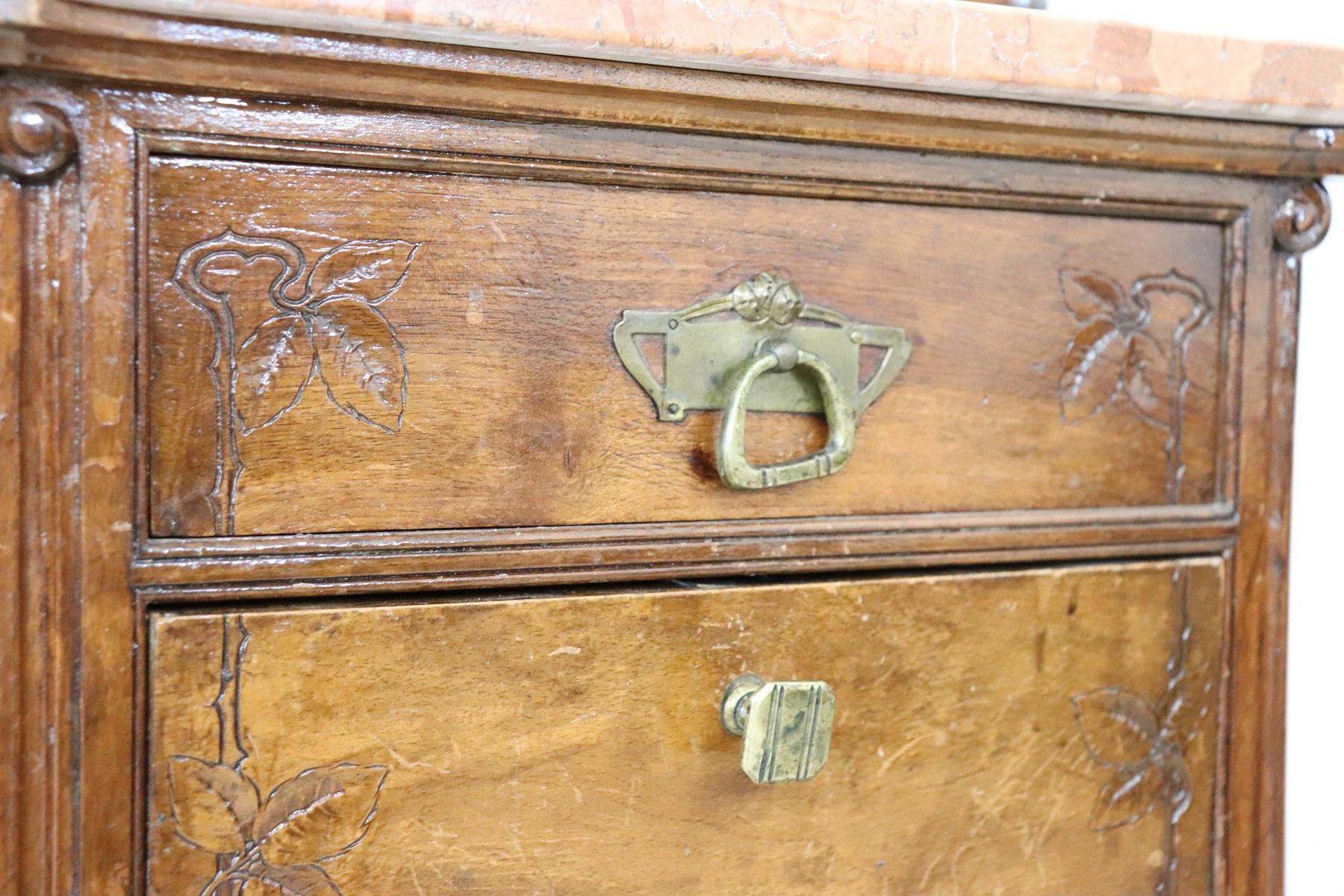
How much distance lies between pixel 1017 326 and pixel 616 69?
250 mm

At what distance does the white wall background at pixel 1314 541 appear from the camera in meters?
1.03

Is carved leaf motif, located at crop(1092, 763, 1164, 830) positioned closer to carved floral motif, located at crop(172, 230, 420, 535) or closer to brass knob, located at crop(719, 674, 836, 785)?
brass knob, located at crop(719, 674, 836, 785)

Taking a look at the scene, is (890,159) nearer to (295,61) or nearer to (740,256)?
(740,256)

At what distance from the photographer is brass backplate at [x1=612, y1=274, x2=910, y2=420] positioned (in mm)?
478

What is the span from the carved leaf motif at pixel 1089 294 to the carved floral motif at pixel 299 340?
34 cm

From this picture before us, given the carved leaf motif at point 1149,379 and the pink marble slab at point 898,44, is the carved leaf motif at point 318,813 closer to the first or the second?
the pink marble slab at point 898,44

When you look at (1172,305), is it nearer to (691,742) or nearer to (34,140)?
(691,742)

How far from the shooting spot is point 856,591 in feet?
1.69

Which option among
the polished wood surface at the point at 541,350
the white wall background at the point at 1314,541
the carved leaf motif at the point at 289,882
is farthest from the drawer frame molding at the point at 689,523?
the white wall background at the point at 1314,541

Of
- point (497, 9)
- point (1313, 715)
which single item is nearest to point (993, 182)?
point (497, 9)

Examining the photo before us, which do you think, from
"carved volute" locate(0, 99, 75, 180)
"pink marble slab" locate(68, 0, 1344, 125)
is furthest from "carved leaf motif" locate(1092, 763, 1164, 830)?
"carved volute" locate(0, 99, 75, 180)

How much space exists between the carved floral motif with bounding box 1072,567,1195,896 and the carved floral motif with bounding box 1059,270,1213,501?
93 mm

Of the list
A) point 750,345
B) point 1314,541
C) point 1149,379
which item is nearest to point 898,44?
point 750,345

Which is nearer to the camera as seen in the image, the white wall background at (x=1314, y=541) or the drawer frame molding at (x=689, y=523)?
the drawer frame molding at (x=689, y=523)
